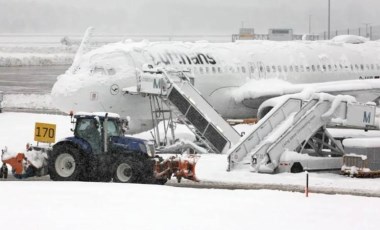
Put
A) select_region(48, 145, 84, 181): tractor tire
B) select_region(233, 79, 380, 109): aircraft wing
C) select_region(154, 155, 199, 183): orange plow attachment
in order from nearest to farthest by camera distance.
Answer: select_region(48, 145, 84, 181): tractor tire, select_region(154, 155, 199, 183): orange plow attachment, select_region(233, 79, 380, 109): aircraft wing

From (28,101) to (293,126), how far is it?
3762cm

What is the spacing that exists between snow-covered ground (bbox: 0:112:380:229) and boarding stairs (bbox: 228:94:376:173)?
21.0 feet

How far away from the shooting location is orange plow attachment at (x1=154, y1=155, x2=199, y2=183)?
28.1 meters

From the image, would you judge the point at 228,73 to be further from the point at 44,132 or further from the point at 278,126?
the point at 44,132

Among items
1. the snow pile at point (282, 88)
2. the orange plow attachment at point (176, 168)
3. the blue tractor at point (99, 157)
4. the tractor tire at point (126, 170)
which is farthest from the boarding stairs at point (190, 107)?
the tractor tire at point (126, 170)

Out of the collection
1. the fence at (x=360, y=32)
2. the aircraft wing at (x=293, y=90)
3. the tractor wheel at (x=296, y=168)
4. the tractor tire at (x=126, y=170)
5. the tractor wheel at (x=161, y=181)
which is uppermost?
the fence at (x=360, y=32)

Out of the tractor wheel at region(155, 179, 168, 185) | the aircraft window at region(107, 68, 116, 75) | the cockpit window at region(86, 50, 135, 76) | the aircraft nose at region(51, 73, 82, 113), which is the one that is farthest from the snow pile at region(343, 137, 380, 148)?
the aircraft nose at region(51, 73, 82, 113)

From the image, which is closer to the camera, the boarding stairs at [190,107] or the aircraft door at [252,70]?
the boarding stairs at [190,107]

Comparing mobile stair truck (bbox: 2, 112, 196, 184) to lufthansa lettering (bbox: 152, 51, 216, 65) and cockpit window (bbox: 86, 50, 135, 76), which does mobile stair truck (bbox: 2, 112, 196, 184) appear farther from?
lufthansa lettering (bbox: 152, 51, 216, 65)

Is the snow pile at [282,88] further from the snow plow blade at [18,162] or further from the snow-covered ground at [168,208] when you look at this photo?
the snow plow blade at [18,162]

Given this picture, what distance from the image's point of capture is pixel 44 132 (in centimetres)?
2898

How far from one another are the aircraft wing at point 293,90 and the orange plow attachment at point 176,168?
1368 cm

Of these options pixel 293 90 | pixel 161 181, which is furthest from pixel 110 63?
pixel 161 181

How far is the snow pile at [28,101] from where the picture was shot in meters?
63.7
